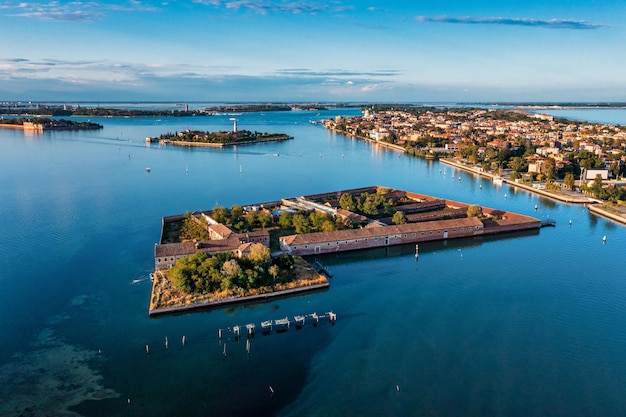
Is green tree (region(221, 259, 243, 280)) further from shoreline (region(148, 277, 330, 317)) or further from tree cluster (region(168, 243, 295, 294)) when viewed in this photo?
shoreline (region(148, 277, 330, 317))

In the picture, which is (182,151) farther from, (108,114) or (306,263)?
(108,114)

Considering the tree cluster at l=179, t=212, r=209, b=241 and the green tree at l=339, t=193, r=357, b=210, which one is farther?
the green tree at l=339, t=193, r=357, b=210

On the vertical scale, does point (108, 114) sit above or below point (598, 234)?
above

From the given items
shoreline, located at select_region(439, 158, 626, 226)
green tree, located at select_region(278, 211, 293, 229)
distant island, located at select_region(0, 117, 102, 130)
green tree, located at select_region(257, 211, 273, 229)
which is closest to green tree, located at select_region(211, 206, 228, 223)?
green tree, located at select_region(257, 211, 273, 229)

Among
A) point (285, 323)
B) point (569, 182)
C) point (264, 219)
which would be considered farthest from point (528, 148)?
point (285, 323)

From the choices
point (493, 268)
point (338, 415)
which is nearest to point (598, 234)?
point (493, 268)

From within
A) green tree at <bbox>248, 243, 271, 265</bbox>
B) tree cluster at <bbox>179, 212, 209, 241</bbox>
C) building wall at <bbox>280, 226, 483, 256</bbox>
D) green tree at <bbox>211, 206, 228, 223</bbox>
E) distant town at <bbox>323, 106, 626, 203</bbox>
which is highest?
distant town at <bbox>323, 106, 626, 203</bbox>

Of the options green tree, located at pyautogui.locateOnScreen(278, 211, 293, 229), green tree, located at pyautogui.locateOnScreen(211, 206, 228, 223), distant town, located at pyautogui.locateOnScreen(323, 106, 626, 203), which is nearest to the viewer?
green tree, located at pyautogui.locateOnScreen(211, 206, 228, 223)

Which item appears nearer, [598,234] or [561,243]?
[561,243]
